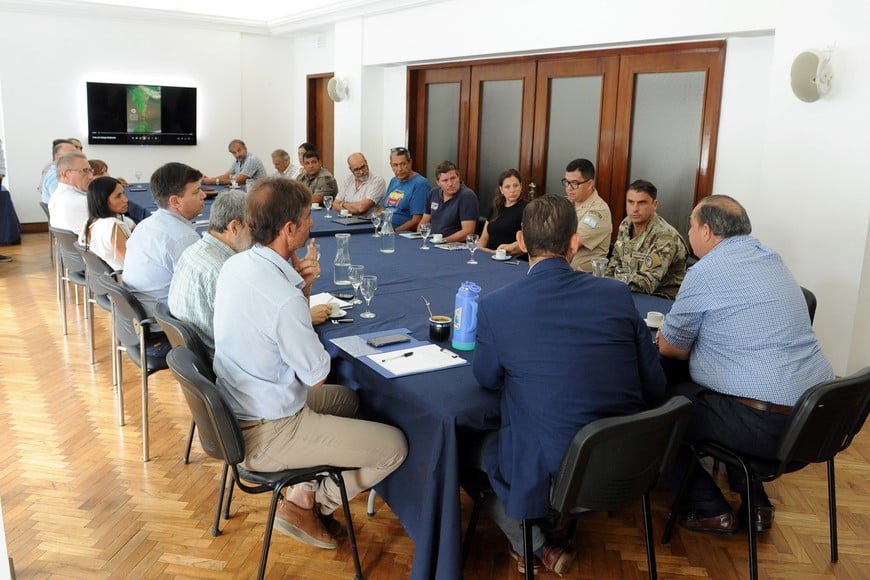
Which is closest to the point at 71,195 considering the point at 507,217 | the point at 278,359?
the point at 507,217

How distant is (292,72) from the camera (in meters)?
11.2

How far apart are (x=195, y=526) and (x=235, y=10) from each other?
383 inches

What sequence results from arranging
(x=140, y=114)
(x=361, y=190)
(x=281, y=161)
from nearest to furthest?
1. (x=361, y=190)
2. (x=281, y=161)
3. (x=140, y=114)

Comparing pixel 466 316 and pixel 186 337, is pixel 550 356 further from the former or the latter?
pixel 186 337

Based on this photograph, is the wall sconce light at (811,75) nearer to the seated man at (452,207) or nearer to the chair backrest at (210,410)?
the seated man at (452,207)

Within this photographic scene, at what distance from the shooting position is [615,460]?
6.60ft

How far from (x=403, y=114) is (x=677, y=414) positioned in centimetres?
691

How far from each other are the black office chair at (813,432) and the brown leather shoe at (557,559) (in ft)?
1.99

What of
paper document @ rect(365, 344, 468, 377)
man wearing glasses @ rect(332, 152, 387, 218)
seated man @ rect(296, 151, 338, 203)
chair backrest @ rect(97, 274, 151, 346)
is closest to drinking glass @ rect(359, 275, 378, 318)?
paper document @ rect(365, 344, 468, 377)

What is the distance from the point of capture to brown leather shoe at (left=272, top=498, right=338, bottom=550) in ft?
8.73

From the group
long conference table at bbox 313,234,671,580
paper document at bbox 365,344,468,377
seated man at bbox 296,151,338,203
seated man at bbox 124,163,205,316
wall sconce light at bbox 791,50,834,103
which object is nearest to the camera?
long conference table at bbox 313,234,671,580

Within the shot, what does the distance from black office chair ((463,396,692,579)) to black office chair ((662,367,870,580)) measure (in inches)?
17.5

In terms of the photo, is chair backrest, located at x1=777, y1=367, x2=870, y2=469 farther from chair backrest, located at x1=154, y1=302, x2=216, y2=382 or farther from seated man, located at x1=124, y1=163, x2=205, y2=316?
seated man, located at x1=124, y1=163, x2=205, y2=316

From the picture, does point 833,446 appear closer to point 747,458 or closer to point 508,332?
point 747,458
